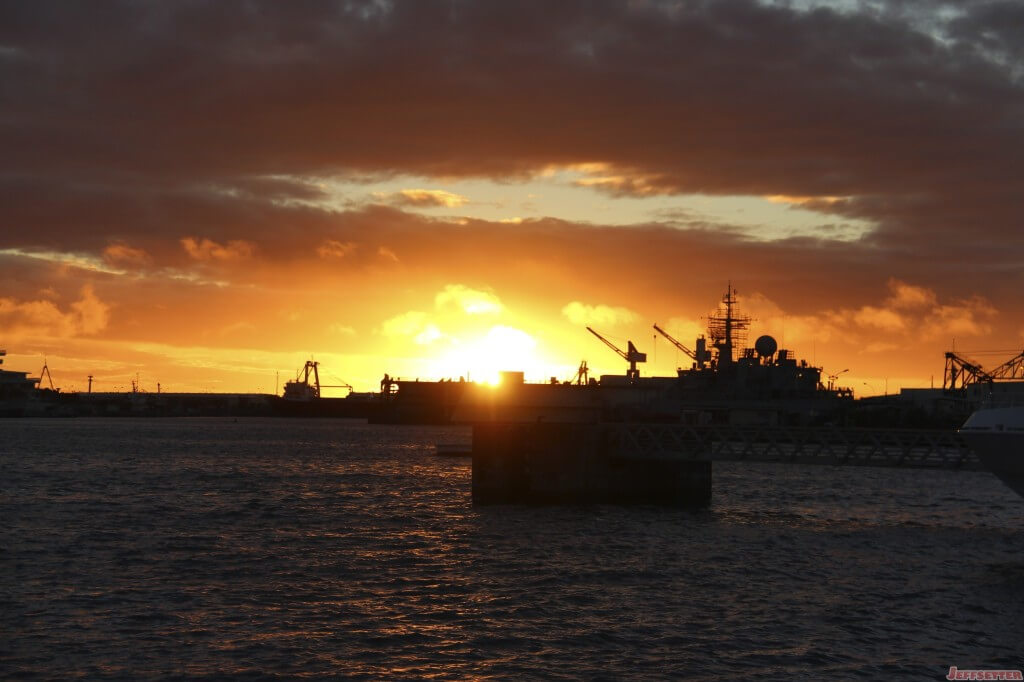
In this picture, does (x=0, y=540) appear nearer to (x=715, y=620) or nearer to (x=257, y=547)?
(x=257, y=547)

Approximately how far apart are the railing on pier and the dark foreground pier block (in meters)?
0.81

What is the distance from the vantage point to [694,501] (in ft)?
235

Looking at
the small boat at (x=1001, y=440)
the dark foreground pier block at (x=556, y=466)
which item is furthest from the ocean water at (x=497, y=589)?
the small boat at (x=1001, y=440)

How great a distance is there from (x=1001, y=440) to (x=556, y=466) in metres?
28.1

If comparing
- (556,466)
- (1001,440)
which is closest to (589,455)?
(556,466)

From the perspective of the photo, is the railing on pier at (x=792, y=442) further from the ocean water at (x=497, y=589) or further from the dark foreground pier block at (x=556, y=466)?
the ocean water at (x=497, y=589)

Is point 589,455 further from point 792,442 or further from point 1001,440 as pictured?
point 1001,440

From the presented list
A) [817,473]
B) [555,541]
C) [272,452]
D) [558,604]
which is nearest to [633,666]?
[558,604]

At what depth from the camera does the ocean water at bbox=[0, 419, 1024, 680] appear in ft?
99.8

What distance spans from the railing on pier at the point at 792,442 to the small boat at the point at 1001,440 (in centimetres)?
1091

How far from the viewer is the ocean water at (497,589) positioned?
30406 mm

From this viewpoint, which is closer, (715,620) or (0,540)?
(715,620)

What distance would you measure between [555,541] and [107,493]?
4466cm

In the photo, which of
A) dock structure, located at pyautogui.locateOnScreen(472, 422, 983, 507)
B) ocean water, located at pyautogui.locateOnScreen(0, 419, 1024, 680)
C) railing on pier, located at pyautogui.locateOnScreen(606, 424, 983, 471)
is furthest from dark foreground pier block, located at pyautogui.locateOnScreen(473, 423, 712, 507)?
ocean water, located at pyautogui.locateOnScreen(0, 419, 1024, 680)
